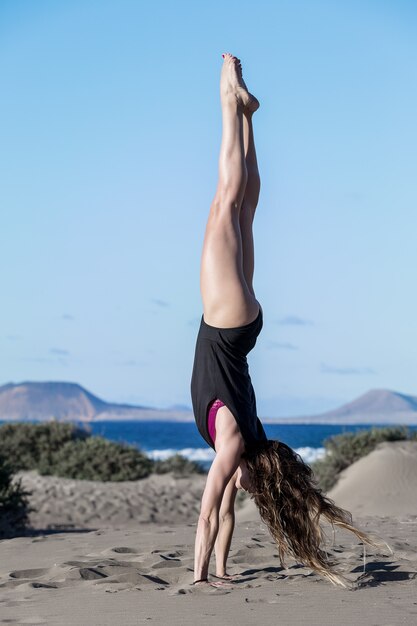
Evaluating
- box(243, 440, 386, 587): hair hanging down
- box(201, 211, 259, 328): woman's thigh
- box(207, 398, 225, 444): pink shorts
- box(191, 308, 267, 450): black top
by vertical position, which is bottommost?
box(243, 440, 386, 587): hair hanging down

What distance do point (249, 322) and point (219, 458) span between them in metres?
0.92

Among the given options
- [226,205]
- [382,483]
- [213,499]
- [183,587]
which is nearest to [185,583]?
[183,587]

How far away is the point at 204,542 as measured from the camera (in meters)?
5.91

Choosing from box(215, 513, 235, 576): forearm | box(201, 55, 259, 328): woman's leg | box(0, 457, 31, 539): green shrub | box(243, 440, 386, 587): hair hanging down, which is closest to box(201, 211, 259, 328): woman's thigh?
box(201, 55, 259, 328): woman's leg

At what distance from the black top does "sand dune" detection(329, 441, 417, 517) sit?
8.13 m

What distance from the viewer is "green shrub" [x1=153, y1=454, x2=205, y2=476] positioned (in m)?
20.2

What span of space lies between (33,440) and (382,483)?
9.66m

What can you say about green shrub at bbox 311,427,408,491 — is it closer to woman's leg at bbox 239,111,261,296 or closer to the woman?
the woman

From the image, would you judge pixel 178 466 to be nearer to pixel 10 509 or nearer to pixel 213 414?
pixel 10 509

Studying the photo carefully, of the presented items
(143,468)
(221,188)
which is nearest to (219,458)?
(221,188)

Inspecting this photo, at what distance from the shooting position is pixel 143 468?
19906mm

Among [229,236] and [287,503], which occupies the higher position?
[229,236]

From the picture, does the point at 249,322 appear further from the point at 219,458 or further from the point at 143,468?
the point at 143,468

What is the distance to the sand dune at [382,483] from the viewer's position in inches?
566
